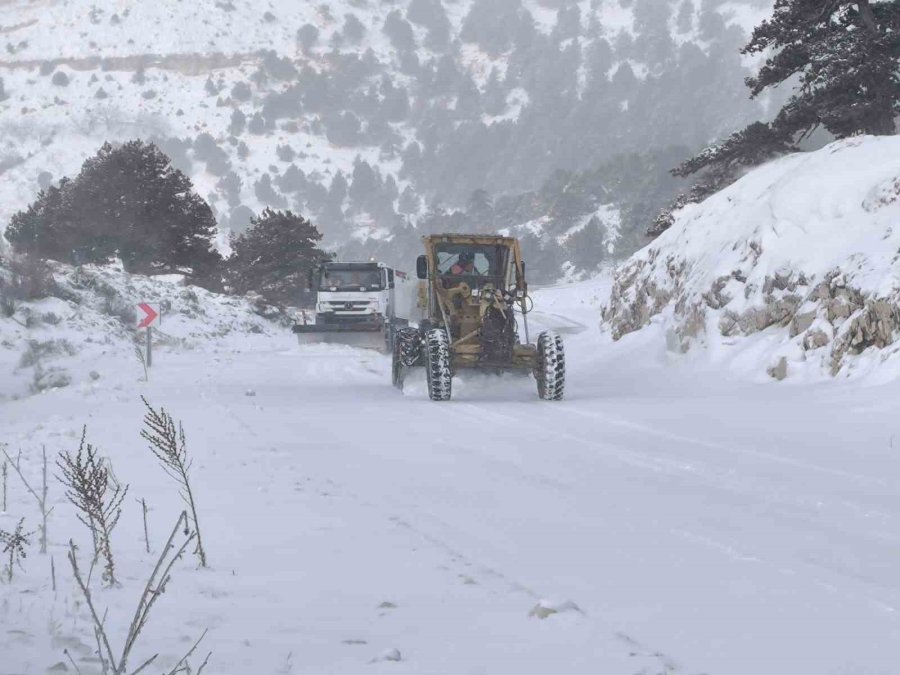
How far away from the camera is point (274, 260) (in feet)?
148

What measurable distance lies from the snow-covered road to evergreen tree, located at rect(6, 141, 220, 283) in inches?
1307

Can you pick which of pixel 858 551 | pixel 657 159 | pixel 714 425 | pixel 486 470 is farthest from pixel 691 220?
pixel 657 159

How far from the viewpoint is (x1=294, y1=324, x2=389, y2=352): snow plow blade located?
23.6 metres

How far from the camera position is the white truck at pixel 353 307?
2380 centimetres

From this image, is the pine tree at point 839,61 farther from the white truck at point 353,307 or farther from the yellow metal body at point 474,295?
the white truck at point 353,307

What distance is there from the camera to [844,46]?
1708 centimetres

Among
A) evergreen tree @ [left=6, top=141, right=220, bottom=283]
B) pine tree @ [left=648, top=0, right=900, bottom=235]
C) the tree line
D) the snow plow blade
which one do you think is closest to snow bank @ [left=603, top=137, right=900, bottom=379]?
pine tree @ [left=648, top=0, right=900, bottom=235]

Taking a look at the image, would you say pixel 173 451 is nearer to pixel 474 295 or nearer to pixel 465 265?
pixel 474 295

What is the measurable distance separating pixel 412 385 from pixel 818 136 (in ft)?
381

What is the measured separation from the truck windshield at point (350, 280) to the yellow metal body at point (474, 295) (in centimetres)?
1139

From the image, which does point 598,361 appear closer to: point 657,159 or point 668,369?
point 668,369

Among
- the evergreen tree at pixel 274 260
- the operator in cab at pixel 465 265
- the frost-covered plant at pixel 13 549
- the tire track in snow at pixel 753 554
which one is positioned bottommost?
the tire track in snow at pixel 753 554

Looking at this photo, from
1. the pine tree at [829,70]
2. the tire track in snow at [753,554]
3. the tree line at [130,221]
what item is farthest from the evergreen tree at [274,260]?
the tire track in snow at [753,554]

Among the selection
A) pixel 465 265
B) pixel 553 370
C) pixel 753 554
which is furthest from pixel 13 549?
pixel 465 265
